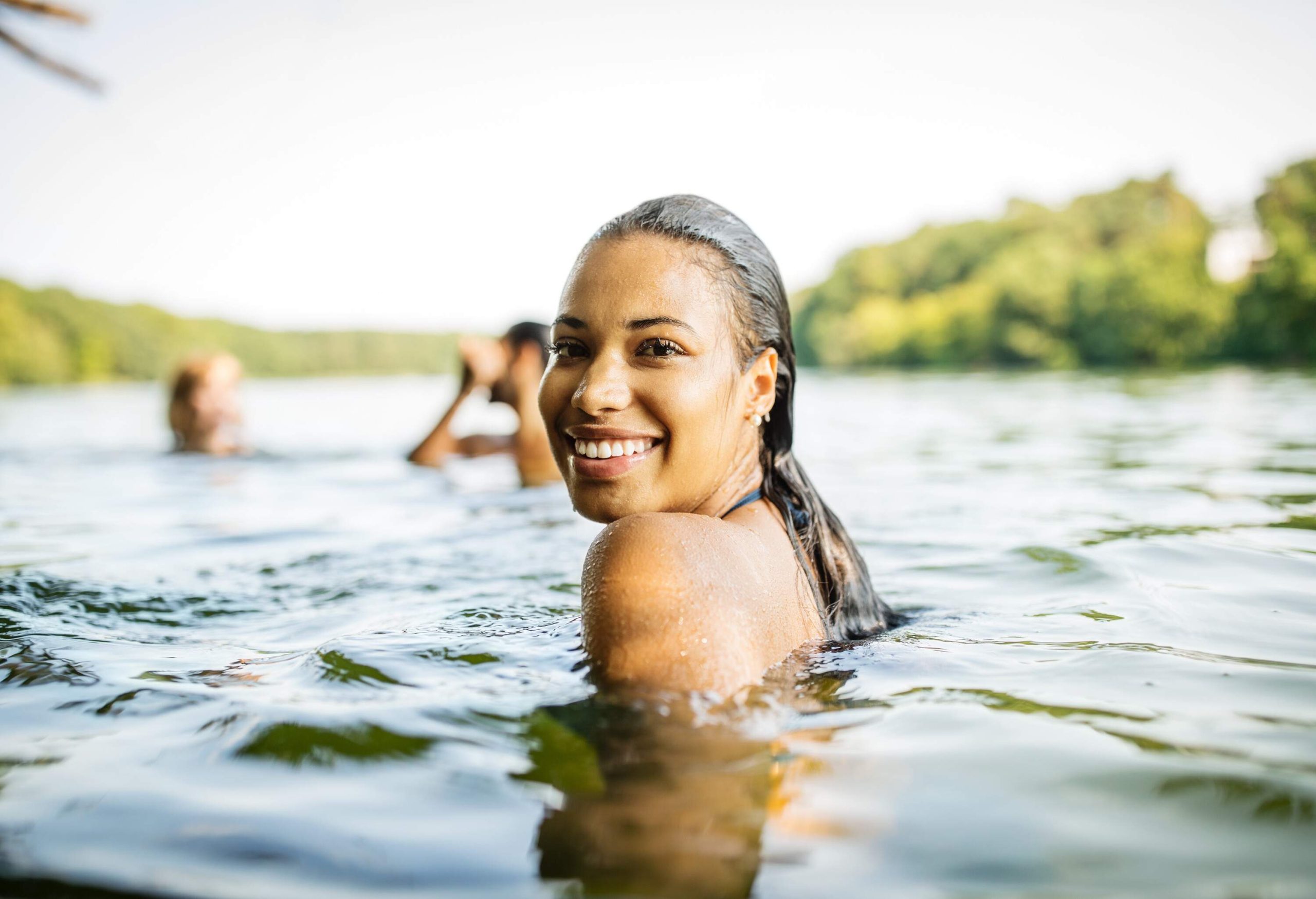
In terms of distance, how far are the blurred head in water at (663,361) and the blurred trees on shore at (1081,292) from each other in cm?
4329

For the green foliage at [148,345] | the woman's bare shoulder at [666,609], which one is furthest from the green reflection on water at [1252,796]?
the green foliage at [148,345]

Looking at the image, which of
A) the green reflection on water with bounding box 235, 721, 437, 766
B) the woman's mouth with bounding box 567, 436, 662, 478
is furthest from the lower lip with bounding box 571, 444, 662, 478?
the green reflection on water with bounding box 235, 721, 437, 766

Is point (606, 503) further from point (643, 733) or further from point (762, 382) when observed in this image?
point (643, 733)

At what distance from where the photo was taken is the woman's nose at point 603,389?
2.24 m

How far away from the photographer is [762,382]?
102 inches

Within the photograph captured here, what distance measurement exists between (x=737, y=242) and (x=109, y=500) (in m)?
7.28

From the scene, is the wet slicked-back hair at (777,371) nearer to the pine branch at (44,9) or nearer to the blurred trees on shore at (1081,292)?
the pine branch at (44,9)

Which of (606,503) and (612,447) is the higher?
(612,447)

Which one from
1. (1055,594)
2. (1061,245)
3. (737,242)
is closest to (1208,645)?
(1055,594)

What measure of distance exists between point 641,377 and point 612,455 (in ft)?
0.67

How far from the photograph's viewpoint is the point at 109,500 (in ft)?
26.0

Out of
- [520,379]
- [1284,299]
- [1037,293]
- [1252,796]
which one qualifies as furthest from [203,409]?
[1037,293]

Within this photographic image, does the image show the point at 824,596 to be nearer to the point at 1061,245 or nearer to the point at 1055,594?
the point at 1055,594

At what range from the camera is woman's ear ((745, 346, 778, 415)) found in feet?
8.35
